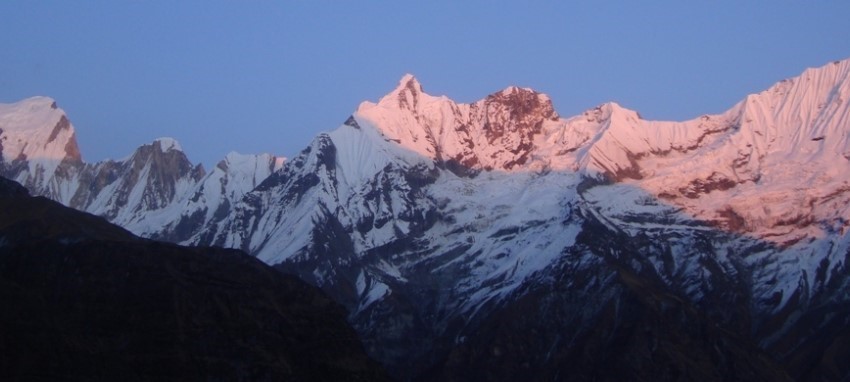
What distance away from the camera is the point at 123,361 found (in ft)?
575

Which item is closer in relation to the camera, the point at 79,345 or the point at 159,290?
the point at 79,345

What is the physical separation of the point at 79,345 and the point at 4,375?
1351cm

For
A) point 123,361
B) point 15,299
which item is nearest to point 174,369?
point 123,361

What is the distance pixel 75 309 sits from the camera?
18825cm

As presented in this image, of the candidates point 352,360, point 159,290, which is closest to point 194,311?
point 159,290

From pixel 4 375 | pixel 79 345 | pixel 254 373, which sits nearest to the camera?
pixel 4 375

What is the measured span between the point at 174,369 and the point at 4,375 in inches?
907

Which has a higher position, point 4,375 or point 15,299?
point 15,299

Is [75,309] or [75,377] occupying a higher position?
[75,309]

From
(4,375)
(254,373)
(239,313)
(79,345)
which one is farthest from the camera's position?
(239,313)

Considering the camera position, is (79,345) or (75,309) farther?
(75,309)

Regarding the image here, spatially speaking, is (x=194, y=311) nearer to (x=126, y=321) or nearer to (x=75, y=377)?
(x=126, y=321)

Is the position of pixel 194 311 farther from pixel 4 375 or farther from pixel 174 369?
pixel 4 375

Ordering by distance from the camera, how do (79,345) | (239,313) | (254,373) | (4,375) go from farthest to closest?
(239,313), (254,373), (79,345), (4,375)
